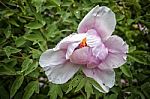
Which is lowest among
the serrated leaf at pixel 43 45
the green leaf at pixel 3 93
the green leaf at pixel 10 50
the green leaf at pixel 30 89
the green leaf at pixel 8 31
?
the green leaf at pixel 3 93

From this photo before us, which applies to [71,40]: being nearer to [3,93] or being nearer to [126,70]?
[126,70]

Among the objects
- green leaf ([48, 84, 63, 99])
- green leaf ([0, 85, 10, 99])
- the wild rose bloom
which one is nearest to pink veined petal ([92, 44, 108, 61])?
the wild rose bloom

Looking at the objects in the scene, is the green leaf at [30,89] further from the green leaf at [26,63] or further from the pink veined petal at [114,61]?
the pink veined petal at [114,61]

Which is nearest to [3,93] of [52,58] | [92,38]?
[52,58]

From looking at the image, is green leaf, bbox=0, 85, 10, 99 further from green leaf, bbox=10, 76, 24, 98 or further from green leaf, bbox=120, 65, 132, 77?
green leaf, bbox=120, 65, 132, 77

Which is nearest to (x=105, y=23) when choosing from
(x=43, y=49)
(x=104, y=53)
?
(x=104, y=53)

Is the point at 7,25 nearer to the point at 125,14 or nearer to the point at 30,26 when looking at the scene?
the point at 30,26

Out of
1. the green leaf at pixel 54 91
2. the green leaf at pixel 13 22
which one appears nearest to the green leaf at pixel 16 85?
the green leaf at pixel 54 91
